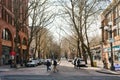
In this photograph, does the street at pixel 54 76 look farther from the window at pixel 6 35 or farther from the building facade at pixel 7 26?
the window at pixel 6 35

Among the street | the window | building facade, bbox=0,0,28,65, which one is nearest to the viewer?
the street

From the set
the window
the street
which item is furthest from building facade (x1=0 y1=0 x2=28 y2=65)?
the street

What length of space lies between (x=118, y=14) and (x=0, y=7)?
2100cm

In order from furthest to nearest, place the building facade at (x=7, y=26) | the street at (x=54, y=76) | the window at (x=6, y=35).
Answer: the window at (x=6, y=35)
the building facade at (x=7, y=26)
the street at (x=54, y=76)

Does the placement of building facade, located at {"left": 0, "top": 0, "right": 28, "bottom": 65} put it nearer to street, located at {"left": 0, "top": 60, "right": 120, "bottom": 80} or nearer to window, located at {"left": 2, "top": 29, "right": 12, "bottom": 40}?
window, located at {"left": 2, "top": 29, "right": 12, "bottom": 40}

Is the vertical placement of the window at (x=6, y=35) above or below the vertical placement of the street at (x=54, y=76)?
above

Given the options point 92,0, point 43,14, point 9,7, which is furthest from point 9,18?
point 92,0

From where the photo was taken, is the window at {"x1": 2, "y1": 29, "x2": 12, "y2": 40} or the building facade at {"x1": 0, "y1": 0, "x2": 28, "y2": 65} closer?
the building facade at {"x1": 0, "y1": 0, "x2": 28, "y2": 65}

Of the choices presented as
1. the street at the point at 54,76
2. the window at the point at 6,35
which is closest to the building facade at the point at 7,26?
the window at the point at 6,35

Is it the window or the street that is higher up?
the window

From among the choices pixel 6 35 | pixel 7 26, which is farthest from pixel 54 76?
pixel 6 35

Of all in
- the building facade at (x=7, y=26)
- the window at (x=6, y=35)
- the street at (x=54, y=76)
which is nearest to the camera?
the street at (x=54, y=76)

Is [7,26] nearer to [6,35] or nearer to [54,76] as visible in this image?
[6,35]

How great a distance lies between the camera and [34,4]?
196 ft
